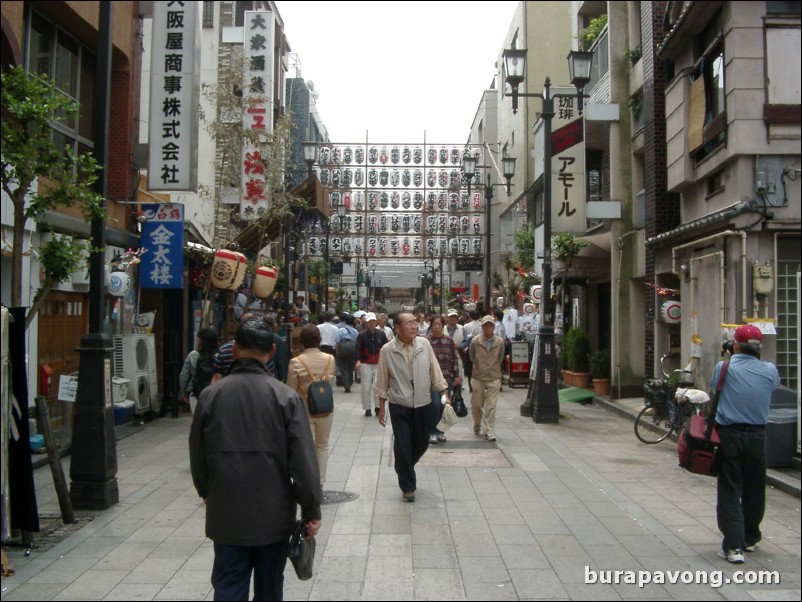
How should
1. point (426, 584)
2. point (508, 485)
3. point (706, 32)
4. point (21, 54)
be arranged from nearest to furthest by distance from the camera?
point (426, 584) < point (706, 32) < point (508, 485) < point (21, 54)

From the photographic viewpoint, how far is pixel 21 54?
9156 mm

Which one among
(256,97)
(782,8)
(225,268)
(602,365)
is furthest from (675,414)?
(256,97)

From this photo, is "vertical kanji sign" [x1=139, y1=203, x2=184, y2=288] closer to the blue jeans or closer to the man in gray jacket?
the man in gray jacket

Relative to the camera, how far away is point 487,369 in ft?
34.2

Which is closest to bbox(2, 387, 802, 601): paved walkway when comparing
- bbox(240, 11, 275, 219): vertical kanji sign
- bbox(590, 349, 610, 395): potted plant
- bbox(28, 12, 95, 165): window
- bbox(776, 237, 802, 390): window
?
bbox(776, 237, 802, 390): window

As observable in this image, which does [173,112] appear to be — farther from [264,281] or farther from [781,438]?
[781,438]

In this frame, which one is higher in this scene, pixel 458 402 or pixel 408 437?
A: pixel 408 437

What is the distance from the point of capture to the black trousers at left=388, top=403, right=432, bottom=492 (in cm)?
714

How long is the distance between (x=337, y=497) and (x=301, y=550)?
3.79m

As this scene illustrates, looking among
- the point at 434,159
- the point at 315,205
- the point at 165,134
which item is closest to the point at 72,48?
the point at 165,134

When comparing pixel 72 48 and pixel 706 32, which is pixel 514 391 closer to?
pixel 72 48

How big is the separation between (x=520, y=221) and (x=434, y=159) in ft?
31.1

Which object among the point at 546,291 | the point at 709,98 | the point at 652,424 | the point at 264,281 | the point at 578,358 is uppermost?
the point at 709,98

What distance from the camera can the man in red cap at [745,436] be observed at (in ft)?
16.9
